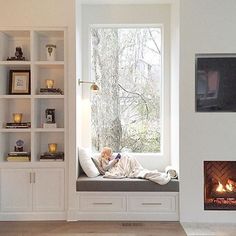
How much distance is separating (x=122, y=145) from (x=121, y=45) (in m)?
1.45

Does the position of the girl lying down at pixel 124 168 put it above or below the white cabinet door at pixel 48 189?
above

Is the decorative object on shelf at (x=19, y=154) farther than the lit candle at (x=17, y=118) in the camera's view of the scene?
No

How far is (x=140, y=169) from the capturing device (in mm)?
4145

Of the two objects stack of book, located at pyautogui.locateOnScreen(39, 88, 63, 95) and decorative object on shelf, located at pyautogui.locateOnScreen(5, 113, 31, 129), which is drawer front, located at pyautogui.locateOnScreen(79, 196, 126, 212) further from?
stack of book, located at pyautogui.locateOnScreen(39, 88, 63, 95)

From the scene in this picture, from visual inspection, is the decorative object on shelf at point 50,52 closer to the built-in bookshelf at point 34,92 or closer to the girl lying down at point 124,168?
the built-in bookshelf at point 34,92

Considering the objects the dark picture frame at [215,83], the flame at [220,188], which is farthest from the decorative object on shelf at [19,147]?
the flame at [220,188]

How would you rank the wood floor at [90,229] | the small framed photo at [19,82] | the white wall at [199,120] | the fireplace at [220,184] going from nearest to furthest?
the wood floor at [90,229], the white wall at [199,120], the fireplace at [220,184], the small framed photo at [19,82]

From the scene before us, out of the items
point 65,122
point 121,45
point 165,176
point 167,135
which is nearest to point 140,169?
point 165,176

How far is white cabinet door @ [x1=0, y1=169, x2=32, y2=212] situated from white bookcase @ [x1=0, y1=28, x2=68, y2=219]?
0.02m

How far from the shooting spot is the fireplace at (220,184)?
393 centimetres

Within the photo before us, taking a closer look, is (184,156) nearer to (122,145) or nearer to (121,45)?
(122,145)

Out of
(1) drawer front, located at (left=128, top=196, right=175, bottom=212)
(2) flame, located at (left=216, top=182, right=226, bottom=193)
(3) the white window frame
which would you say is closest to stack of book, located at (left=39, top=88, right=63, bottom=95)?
(3) the white window frame

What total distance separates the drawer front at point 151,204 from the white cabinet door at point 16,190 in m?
1.26

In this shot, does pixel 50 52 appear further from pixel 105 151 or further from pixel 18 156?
pixel 105 151
